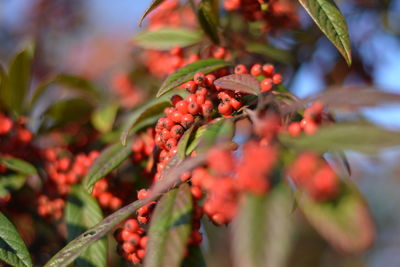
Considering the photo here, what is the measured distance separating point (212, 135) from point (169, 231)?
0.28 metres

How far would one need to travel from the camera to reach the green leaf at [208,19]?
1.85 m

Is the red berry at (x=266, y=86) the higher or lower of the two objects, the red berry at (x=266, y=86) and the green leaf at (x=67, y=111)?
the higher

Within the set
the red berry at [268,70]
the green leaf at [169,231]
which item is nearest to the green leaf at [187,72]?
the red berry at [268,70]

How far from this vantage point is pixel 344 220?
0.83 m

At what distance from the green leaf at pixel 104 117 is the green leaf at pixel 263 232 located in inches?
58.0

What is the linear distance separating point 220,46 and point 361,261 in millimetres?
3584

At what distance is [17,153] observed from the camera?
86.0 inches

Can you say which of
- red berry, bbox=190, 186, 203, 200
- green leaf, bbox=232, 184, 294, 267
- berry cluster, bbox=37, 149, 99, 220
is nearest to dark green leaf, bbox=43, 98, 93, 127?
berry cluster, bbox=37, 149, 99, 220

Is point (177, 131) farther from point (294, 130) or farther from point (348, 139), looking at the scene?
point (348, 139)

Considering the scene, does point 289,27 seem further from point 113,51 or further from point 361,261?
point 113,51

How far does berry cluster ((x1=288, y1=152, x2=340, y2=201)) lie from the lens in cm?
83

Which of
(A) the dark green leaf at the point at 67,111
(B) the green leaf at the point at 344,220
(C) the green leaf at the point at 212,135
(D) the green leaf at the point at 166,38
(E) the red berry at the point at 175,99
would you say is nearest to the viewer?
(B) the green leaf at the point at 344,220

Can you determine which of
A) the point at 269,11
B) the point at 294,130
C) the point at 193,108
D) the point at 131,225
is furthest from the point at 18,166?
the point at 269,11

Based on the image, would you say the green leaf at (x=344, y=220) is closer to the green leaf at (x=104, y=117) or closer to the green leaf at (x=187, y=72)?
the green leaf at (x=187, y=72)
